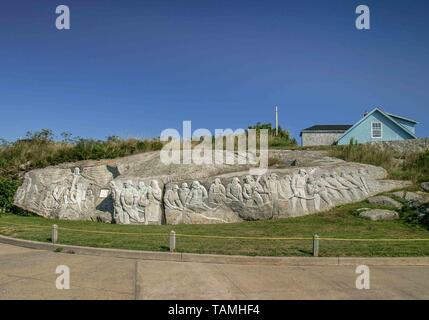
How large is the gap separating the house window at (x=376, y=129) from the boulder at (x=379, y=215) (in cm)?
2441

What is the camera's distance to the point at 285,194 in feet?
52.5

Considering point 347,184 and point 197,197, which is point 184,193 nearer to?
point 197,197

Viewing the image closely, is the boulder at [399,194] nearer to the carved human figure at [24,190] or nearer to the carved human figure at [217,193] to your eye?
the carved human figure at [217,193]

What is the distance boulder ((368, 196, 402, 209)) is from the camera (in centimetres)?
1548

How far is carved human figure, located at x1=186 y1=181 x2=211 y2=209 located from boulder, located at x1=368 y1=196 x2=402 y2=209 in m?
7.28

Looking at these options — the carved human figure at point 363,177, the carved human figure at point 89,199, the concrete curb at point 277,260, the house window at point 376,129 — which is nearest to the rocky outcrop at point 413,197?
the carved human figure at point 363,177

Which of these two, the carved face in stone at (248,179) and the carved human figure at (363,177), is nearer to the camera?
the carved face in stone at (248,179)

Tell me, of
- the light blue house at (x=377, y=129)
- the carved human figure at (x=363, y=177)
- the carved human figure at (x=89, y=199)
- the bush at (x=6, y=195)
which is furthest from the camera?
the light blue house at (x=377, y=129)

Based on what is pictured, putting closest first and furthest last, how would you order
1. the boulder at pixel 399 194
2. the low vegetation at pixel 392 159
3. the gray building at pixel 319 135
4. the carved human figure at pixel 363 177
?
the boulder at pixel 399 194, the carved human figure at pixel 363 177, the low vegetation at pixel 392 159, the gray building at pixel 319 135

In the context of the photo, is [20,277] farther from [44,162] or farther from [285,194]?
[44,162]

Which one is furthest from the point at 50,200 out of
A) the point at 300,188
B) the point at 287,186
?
the point at 300,188

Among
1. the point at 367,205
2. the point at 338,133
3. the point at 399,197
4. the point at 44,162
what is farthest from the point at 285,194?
the point at 338,133

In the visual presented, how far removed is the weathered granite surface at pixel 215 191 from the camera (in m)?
16.0

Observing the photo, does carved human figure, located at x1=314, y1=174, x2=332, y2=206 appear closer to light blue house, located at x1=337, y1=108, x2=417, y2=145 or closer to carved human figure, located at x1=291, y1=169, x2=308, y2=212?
carved human figure, located at x1=291, y1=169, x2=308, y2=212
